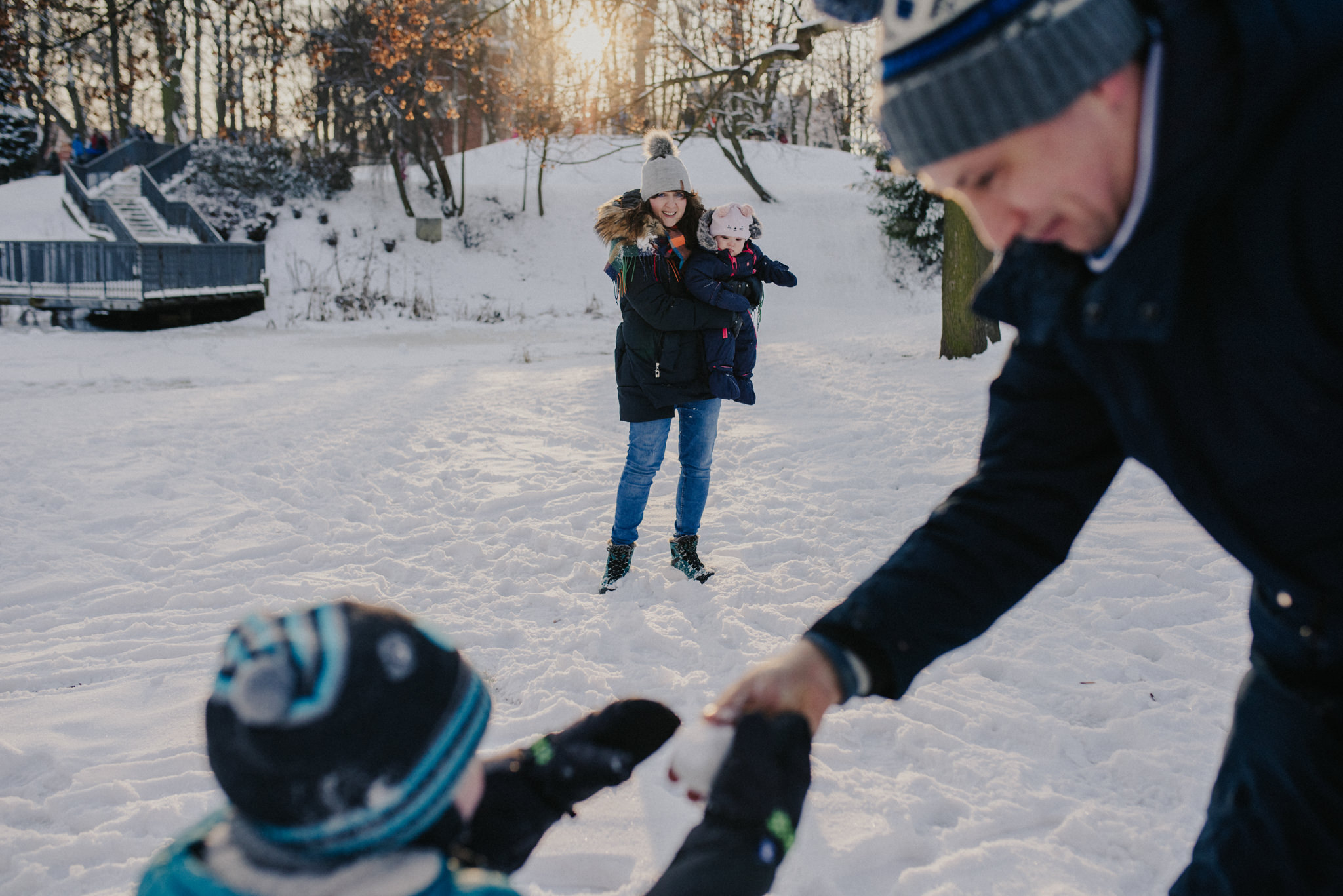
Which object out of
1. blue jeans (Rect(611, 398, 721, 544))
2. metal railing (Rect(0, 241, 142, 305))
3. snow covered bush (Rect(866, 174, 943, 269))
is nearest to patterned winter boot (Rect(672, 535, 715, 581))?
blue jeans (Rect(611, 398, 721, 544))

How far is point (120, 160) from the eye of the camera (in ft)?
71.3

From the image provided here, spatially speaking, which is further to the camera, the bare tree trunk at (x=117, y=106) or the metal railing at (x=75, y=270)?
the bare tree trunk at (x=117, y=106)

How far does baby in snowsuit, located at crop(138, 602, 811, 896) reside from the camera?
3.19 feet

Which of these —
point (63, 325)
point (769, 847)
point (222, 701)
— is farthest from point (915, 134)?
point (63, 325)

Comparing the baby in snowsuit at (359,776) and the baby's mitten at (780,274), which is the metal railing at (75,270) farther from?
the baby in snowsuit at (359,776)

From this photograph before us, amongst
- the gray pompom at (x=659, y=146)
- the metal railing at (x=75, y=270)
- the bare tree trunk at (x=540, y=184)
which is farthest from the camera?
the bare tree trunk at (x=540, y=184)

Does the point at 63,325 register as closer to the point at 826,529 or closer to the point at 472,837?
the point at 826,529

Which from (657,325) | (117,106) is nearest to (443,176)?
(117,106)

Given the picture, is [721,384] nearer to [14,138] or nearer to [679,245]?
[679,245]

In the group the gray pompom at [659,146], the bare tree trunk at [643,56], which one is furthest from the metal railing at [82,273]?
the gray pompom at [659,146]

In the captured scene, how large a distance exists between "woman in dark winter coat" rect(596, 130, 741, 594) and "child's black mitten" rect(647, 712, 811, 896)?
295 cm

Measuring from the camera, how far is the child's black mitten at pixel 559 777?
1.39m

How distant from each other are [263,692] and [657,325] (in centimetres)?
298

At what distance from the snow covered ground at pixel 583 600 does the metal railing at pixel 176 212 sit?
977 cm
